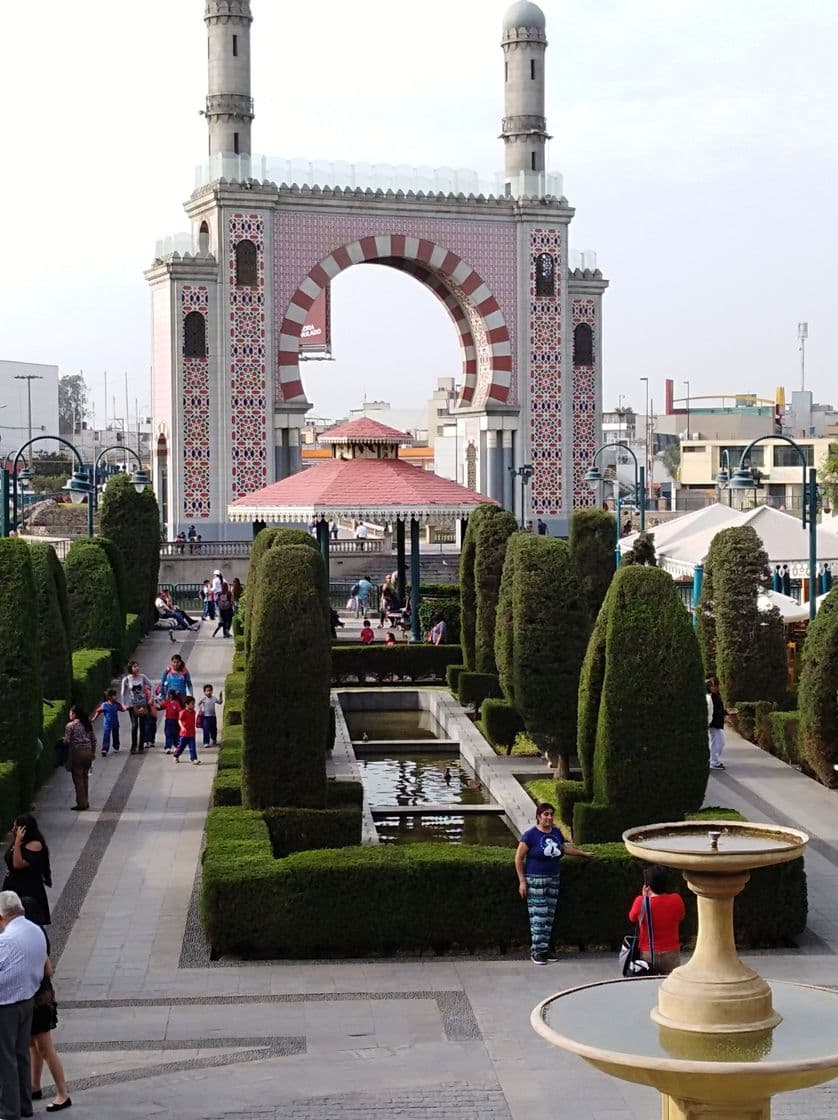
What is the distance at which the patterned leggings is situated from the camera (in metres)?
12.6

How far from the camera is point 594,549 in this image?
29.9 metres

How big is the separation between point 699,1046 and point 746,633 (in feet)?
54.9

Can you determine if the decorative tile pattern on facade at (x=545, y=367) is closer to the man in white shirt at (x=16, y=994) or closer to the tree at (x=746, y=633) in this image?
the tree at (x=746, y=633)

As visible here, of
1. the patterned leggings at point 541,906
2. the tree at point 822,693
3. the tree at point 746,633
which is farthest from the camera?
the tree at point 746,633

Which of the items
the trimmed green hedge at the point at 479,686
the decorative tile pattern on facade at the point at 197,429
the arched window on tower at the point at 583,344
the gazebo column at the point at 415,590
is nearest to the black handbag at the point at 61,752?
the trimmed green hedge at the point at 479,686

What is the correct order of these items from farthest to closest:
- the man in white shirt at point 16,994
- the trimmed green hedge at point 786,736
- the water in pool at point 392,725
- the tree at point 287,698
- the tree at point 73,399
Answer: the tree at point 73,399 → the water in pool at point 392,725 → the trimmed green hedge at point 786,736 → the tree at point 287,698 → the man in white shirt at point 16,994

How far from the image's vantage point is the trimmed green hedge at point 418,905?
12.6m

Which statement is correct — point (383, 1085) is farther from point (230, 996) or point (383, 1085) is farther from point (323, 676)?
point (323, 676)

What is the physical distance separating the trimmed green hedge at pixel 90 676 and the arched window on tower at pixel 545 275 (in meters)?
26.3

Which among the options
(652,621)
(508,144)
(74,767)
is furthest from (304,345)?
(652,621)

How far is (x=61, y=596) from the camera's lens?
23.0 m

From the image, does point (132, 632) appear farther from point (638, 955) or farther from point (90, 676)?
point (638, 955)

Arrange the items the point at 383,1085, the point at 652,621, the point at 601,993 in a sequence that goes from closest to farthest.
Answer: the point at 601,993 → the point at 383,1085 → the point at 652,621

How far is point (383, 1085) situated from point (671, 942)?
2.27 m
